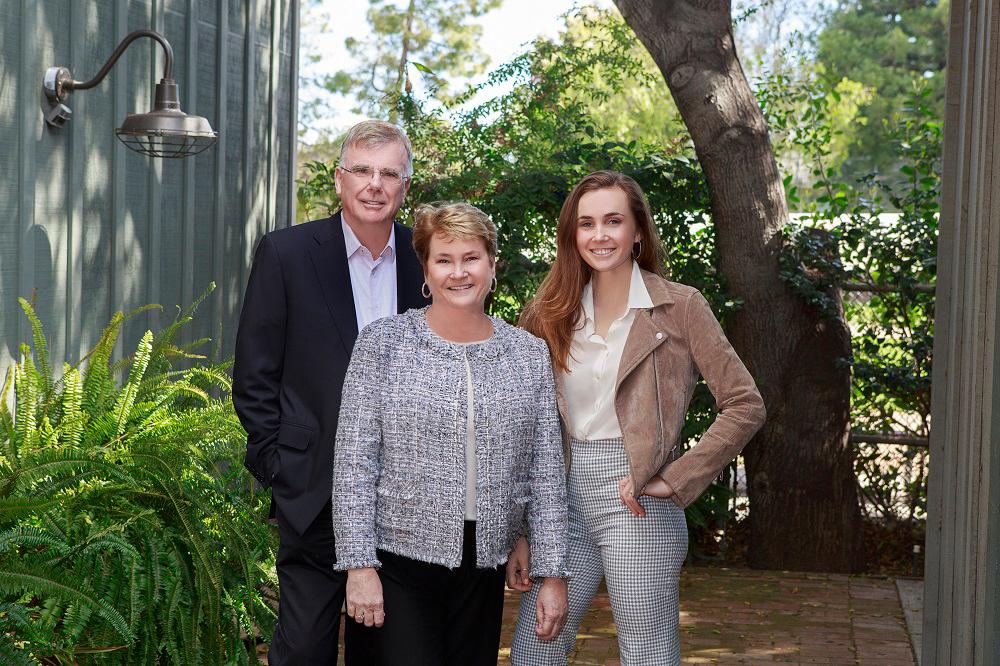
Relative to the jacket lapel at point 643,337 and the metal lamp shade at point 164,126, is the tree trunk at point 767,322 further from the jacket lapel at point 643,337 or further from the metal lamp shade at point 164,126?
the jacket lapel at point 643,337

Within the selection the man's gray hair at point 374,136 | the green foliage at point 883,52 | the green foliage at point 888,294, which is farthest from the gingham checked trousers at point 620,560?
the green foliage at point 883,52

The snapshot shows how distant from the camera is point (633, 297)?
340 cm

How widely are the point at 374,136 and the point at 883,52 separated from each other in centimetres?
3367

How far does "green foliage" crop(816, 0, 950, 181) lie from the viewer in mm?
32219

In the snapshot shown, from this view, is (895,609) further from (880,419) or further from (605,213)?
(605,213)

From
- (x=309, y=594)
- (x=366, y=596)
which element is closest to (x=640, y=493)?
(x=366, y=596)

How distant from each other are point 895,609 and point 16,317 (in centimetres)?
468

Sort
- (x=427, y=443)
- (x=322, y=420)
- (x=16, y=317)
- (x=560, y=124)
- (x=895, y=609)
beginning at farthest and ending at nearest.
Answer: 1. (x=560, y=124)
2. (x=895, y=609)
3. (x=16, y=317)
4. (x=322, y=420)
5. (x=427, y=443)

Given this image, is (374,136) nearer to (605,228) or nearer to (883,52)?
(605,228)

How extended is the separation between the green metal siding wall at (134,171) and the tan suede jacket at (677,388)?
2.61 metres

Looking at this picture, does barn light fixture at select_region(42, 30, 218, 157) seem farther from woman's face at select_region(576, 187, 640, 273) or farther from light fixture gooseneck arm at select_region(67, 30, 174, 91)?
woman's face at select_region(576, 187, 640, 273)

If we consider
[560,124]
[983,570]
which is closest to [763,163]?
[560,124]

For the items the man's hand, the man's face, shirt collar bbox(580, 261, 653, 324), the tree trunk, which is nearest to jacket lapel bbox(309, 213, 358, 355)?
the man's face

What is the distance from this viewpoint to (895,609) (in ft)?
21.3
